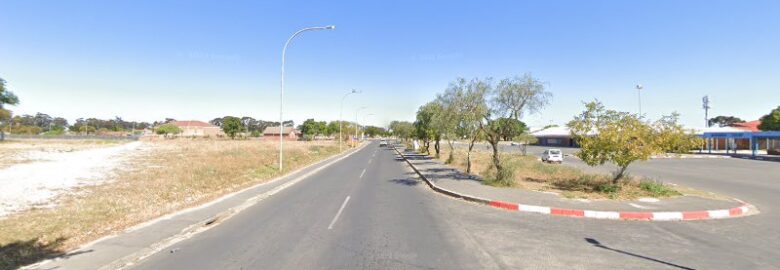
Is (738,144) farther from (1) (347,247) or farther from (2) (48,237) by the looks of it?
(2) (48,237)

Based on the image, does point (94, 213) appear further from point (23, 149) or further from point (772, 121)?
point (772, 121)

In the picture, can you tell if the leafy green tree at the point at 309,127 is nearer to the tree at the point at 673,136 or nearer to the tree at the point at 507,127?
the tree at the point at 507,127

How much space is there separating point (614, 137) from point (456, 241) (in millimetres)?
8454

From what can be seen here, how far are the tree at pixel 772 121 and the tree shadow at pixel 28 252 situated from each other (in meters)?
70.4

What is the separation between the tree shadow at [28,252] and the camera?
251 inches

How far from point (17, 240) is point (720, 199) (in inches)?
702

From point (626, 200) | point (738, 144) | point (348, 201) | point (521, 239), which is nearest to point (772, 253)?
point (521, 239)

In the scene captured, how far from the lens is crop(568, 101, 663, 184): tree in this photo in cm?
1298

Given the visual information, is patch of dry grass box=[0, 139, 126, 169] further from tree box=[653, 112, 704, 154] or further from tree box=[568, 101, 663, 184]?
tree box=[653, 112, 704, 154]

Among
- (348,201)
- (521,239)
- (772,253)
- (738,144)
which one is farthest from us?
(738,144)

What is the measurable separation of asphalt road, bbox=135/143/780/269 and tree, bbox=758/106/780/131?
55511 mm

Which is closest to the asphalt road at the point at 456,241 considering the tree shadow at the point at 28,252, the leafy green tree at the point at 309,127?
the tree shadow at the point at 28,252

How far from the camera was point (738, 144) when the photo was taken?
60031 millimetres

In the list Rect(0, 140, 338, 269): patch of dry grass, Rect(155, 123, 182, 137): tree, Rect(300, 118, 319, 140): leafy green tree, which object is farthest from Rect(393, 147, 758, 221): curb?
Rect(155, 123, 182, 137): tree
